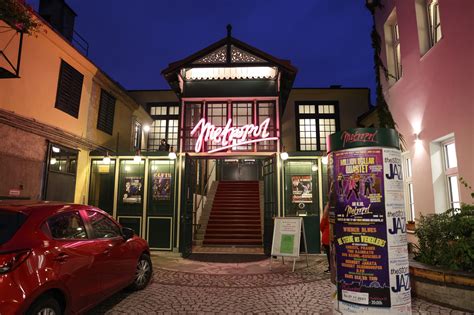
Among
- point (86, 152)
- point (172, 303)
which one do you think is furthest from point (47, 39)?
point (172, 303)

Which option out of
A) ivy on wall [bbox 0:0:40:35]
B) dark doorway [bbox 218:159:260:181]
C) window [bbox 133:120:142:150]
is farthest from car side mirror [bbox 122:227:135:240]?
dark doorway [bbox 218:159:260:181]

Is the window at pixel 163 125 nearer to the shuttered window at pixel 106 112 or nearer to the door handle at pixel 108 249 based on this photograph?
the shuttered window at pixel 106 112

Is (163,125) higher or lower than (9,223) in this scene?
higher

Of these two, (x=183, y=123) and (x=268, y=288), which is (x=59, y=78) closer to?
(x=183, y=123)

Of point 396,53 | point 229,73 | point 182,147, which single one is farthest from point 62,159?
point 396,53

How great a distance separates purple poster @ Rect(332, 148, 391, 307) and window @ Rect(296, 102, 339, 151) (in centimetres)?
1343

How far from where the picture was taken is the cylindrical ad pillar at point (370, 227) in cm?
430

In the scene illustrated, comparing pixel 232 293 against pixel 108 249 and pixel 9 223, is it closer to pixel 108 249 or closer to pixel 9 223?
pixel 108 249

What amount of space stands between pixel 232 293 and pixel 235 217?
750 cm

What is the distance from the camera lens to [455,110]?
22.2ft

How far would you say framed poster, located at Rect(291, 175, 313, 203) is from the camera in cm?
1074

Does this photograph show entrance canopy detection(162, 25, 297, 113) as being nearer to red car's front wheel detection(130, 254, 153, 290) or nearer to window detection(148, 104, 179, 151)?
window detection(148, 104, 179, 151)

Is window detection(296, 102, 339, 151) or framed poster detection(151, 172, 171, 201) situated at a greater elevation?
window detection(296, 102, 339, 151)

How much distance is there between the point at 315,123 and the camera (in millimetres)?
18062
